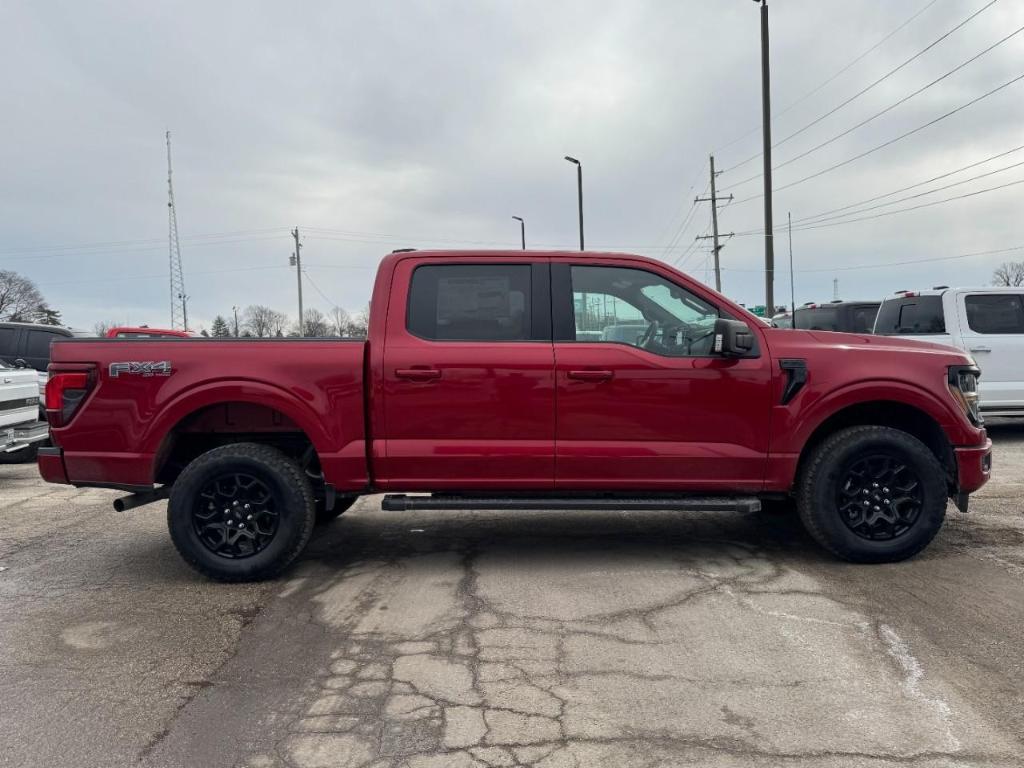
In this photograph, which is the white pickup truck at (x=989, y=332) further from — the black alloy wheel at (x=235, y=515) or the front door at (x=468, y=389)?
the black alloy wheel at (x=235, y=515)

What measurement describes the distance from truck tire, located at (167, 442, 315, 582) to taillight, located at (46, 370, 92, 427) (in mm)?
795

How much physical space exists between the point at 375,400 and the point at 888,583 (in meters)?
3.25

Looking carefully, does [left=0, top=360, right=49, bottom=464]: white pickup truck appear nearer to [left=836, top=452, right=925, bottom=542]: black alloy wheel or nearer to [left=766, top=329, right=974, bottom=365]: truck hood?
[left=766, top=329, right=974, bottom=365]: truck hood

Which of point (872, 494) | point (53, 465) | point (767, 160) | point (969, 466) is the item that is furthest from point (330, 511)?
point (767, 160)

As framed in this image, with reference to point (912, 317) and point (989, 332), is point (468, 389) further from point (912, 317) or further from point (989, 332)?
point (989, 332)

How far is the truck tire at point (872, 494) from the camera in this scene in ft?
14.9

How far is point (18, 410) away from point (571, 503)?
769cm

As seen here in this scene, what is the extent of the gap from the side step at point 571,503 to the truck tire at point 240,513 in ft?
1.88

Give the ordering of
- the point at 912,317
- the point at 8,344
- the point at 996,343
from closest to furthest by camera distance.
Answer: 1. the point at 996,343
2. the point at 912,317
3. the point at 8,344

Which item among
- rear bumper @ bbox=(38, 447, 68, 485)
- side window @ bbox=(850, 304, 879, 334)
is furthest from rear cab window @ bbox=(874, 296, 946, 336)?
rear bumper @ bbox=(38, 447, 68, 485)

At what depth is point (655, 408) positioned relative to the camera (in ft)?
14.9

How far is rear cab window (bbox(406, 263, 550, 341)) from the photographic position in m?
4.63

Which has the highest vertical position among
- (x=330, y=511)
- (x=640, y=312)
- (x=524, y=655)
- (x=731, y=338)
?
(x=640, y=312)

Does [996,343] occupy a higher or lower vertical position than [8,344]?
lower
